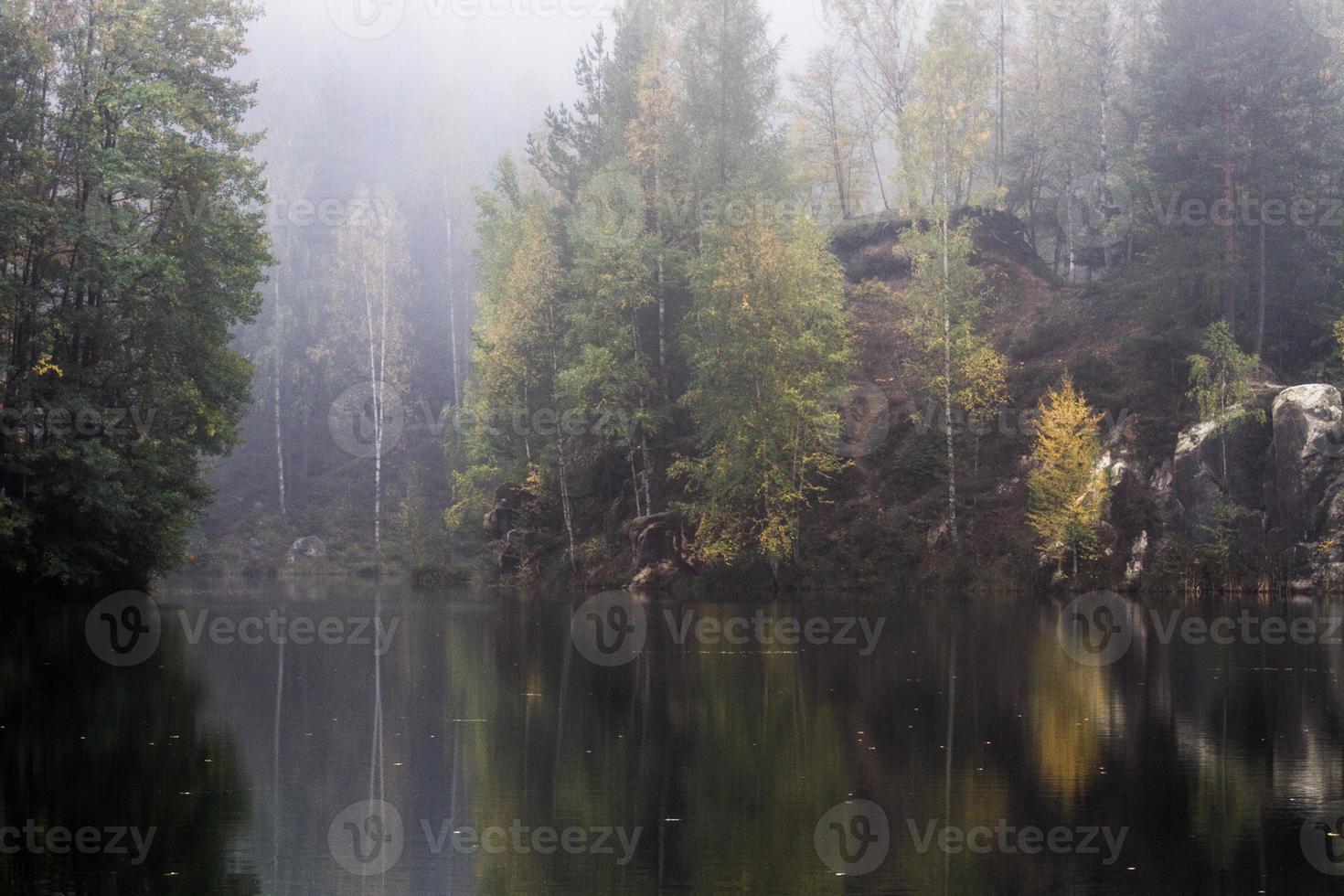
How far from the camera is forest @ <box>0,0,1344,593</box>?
2852 cm

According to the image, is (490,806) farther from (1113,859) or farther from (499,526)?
(499,526)

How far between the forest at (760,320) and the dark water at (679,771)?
38.3 feet

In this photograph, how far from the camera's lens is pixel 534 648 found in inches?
861

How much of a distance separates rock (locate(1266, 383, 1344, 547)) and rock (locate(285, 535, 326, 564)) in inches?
1675

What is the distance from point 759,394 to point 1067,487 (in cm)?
970

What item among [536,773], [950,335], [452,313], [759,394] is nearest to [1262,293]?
[950,335]

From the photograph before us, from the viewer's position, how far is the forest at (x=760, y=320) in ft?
93.6

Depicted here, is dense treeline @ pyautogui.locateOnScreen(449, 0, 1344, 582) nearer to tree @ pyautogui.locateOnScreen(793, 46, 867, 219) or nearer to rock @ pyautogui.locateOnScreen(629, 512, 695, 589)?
rock @ pyautogui.locateOnScreen(629, 512, 695, 589)

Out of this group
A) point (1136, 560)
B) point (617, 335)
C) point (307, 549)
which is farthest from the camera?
point (307, 549)

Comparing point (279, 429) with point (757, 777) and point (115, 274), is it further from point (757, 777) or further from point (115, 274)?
point (757, 777)

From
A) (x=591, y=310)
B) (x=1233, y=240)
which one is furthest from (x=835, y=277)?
(x=1233, y=240)

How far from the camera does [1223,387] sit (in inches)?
1437

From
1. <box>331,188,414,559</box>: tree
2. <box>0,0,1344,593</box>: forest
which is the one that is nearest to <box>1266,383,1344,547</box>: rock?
<box>0,0,1344,593</box>: forest

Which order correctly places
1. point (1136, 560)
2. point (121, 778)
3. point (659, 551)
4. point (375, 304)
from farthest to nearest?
point (375, 304) < point (659, 551) < point (1136, 560) < point (121, 778)
